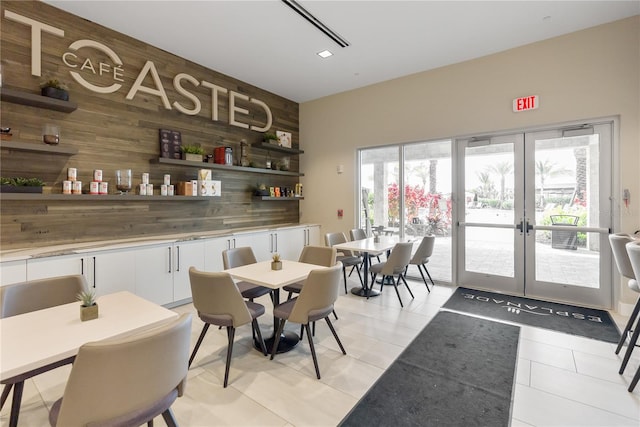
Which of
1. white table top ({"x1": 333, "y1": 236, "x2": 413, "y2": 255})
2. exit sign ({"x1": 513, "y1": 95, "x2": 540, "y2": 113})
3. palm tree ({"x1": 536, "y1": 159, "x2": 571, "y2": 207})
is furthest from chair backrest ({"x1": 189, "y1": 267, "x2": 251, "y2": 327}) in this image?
exit sign ({"x1": 513, "y1": 95, "x2": 540, "y2": 113})

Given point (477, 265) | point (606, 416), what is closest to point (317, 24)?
point (477, 265)

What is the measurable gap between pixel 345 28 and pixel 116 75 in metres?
2.98

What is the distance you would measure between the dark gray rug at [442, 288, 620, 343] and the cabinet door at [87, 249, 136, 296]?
155 inches

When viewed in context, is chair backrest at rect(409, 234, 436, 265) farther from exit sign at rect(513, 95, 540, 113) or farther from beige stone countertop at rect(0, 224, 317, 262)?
beige stone countertop at rect(0, 224, 317, 262)

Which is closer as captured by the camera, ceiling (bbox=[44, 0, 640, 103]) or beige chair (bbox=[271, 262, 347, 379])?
beige chair (bbox=[271, 262, 347, 379])

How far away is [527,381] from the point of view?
2.43 meters

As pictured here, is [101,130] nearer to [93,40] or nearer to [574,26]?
[93,40]

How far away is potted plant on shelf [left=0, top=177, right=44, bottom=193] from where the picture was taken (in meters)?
2.97

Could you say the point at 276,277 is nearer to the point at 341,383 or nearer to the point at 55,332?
the point at 341,383

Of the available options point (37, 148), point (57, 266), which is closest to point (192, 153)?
point (37, 148)

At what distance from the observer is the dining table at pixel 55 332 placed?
1.30 m

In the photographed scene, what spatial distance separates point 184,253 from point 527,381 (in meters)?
3.89

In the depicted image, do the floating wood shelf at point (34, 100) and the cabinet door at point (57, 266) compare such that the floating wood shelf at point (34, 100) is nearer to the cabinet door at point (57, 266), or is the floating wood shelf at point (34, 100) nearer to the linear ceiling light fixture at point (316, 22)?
the cabinet door at point (57, 266)

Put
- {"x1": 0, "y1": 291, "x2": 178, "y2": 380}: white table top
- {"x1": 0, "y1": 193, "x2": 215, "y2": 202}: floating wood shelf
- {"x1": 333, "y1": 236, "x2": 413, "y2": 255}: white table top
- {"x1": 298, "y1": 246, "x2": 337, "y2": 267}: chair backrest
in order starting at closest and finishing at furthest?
{"x1": 0, "y1": 291, "x2": 178, "y2": 380}: white table top
{"x1": 0, "y1": 193, "x2": 215, "y2": 202}: floating wood shelf
{"x1": 298, "y1": 246, "x2": 337, "y2": 267}: chair backrest
{"x1": 333, "y1": 236, "x2": 413, "y2": 255}: white table top
